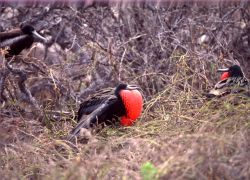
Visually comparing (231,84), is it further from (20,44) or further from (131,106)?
(20,44)

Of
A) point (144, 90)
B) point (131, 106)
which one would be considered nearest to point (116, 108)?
point (131, 106)

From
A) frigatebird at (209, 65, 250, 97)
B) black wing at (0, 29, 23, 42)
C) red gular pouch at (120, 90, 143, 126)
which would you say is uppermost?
black wing at (0, 29, 23, 42)

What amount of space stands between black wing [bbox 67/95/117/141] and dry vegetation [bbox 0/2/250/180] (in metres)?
0.09

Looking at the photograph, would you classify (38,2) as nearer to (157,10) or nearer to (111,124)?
(111,124)

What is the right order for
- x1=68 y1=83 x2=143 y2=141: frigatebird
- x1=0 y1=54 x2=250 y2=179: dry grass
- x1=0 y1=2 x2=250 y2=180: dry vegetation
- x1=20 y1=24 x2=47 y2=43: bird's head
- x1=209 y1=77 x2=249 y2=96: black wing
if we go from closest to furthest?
x1=0 y1=54 x2=250 y2=179: dry grass
x1=0 y1=2 x2=250 y2=180: dry vegetation
x1=209 y1=77 x2=249 y2=96: black wing
x1=68 y1=83 x2=143 y2=141: frigatebird
x1=20 y1=24 x2=47 y2=43: bird's head

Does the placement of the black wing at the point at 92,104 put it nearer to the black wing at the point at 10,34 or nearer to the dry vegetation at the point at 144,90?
the dry vegetation at the point at 144,90

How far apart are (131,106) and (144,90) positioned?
0.93 meters

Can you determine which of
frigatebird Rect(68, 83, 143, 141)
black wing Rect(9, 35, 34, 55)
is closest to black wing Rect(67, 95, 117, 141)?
frigatebird Rect(68, 83, 143, 141)

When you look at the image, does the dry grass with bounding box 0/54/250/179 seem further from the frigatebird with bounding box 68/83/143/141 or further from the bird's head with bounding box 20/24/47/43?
the bird's head with bounding box 20/24/47/43

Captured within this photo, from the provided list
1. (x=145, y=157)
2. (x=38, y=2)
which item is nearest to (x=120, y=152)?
(x=145, y=157)

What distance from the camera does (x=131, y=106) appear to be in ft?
13.3

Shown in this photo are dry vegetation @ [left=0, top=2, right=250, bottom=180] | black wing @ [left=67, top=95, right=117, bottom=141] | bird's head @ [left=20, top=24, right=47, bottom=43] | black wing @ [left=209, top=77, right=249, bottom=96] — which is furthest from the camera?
bird's head @ [left=20, top=24, right=47, bottom=43]

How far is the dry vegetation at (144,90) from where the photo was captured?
109 inches

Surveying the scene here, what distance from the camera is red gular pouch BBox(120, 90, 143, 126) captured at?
13.3ft
